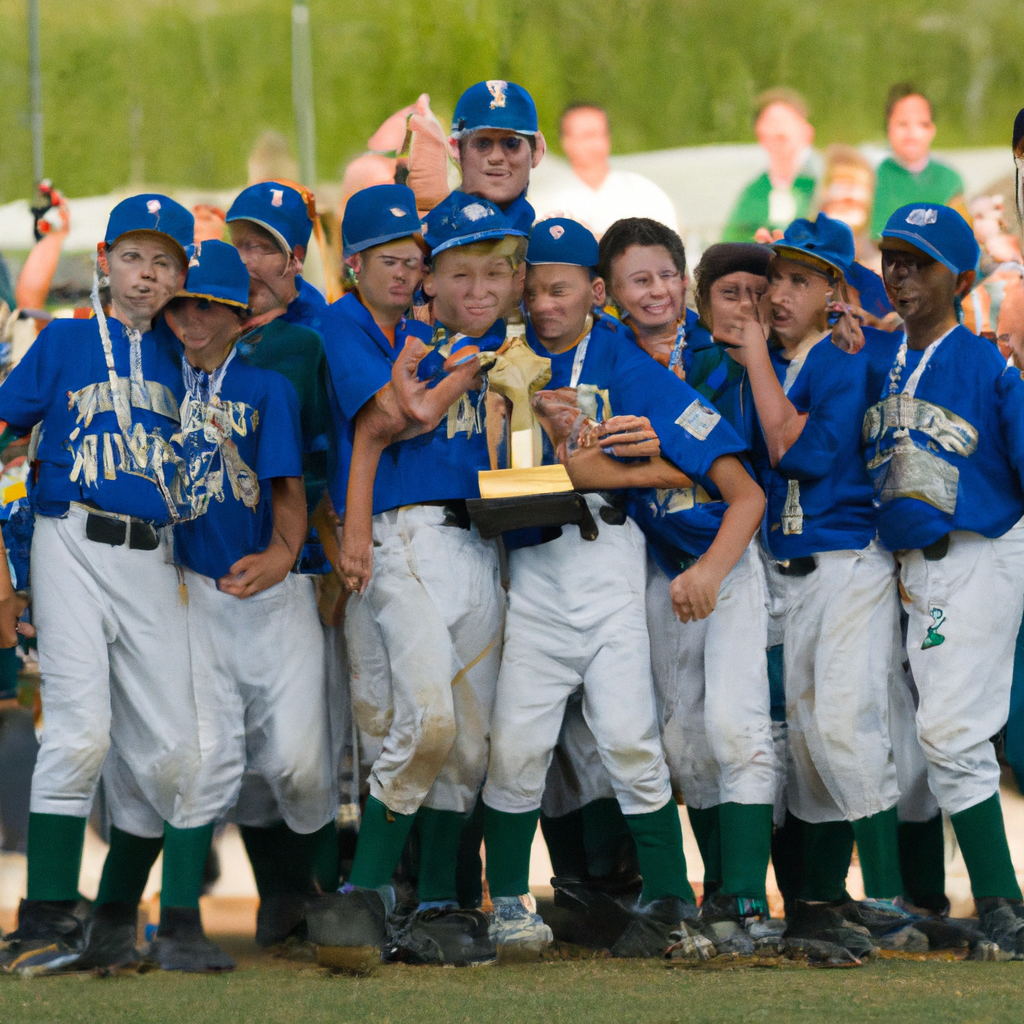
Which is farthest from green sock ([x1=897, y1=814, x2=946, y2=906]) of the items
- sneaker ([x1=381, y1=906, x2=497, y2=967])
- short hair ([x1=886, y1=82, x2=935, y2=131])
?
short hair ([x1=886, y1=82, x2=935, y2=131])

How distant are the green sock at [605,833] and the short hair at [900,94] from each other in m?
4.94

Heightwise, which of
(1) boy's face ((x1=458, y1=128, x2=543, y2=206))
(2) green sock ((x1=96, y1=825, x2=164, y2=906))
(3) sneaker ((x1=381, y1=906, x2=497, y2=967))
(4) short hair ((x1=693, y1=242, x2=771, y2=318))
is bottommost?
(3) sneaker ((x1=381, y1=906, x2=497, y2=967))

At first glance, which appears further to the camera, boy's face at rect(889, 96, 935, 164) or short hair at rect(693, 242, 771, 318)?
boy's face at rect(889, 96, 935, 164)

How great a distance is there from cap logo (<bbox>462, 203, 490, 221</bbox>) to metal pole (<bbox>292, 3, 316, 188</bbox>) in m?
4.31

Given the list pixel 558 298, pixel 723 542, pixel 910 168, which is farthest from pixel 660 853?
pixel 910 168

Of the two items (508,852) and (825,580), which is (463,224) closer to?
(825,580)

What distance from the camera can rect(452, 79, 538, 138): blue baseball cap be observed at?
3.85m

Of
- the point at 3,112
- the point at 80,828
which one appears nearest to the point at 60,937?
the point at 80,828

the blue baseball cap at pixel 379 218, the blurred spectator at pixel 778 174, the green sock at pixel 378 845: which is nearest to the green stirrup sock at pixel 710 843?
the green sock at pixel 378 845

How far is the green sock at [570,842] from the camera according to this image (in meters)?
3.99

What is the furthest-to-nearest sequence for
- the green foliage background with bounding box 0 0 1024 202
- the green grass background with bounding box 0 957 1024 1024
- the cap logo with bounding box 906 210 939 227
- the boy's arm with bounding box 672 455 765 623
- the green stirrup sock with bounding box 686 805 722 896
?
the green foliage background with bounding box 0 0 1024 202 < the green stirrup sock with bounding box 686 805 722 896 < the cap logo with bounding box 906 210 939 227 < the boy's arm with bounding box 672 455 765 623 < the green grass background with bounding box 0 957 1024 1024

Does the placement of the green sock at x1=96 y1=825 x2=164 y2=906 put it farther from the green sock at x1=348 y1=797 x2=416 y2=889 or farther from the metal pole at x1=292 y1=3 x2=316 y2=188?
the metal pole at x1=292 y1=3 x2=316 y2=188

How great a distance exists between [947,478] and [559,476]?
1020 millimetres

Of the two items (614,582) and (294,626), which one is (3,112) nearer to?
(294,626)
